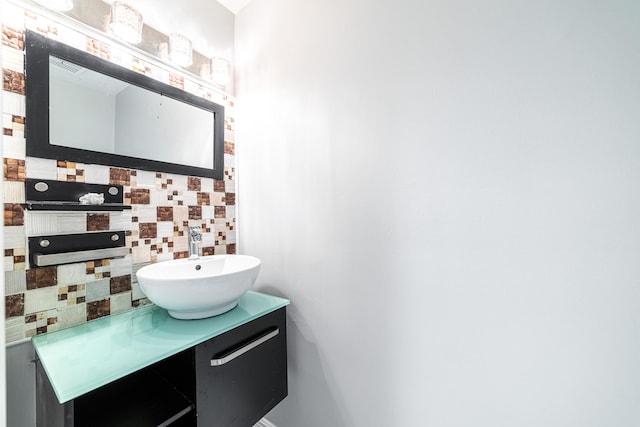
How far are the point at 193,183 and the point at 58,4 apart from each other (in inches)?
31.3

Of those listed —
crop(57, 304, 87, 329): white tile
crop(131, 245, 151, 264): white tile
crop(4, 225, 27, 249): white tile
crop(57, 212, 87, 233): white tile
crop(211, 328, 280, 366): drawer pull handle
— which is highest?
crop(57, 212, 87, 233): white tile

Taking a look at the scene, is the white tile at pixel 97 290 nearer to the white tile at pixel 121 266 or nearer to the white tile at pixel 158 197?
the white tile at pixel 121 266

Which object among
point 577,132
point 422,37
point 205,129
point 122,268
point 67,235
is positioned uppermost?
point 422,37

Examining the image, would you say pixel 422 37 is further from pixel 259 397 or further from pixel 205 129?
pixel 259 397

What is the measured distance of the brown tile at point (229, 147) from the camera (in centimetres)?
156

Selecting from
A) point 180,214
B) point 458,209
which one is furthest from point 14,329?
point 458,209

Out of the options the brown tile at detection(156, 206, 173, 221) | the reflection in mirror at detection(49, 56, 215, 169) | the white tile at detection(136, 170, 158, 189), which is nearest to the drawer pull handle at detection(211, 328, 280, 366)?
the brown tile at detection(156, 206, 173, 221)

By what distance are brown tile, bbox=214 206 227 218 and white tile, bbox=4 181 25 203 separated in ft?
2.43

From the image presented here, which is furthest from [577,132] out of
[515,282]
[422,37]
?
[422,37]

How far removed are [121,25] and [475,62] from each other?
4.44ft

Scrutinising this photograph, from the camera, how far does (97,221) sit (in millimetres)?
1062

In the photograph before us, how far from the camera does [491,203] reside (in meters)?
0.85

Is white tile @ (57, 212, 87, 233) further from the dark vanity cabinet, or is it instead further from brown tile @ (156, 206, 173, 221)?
the dark vanity cabinet

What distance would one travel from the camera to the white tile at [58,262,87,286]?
978mm
